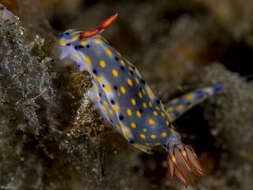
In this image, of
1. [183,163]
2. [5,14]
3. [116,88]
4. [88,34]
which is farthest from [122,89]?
[5,14]

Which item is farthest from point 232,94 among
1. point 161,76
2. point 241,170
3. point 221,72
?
point 161,76

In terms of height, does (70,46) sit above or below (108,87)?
above

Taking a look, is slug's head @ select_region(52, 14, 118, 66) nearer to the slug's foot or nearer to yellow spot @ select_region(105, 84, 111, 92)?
yellow spot @ select_region(105, 84, 111, 92)

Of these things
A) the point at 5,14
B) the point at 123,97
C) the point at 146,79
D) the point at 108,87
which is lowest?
the point at 123,97

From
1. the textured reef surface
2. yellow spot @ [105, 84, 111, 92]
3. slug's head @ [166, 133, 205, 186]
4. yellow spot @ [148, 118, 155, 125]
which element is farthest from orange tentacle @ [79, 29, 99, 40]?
slug's head @ [166, 133, 205, 186]

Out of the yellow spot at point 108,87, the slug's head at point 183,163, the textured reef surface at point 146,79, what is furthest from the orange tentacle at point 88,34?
the slug's head at point 183,163

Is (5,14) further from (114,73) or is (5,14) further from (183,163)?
(183,163)

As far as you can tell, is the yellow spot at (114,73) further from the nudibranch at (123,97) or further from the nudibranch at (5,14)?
the nudibranch at (5,14)
